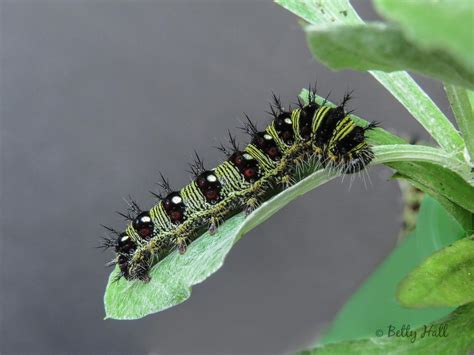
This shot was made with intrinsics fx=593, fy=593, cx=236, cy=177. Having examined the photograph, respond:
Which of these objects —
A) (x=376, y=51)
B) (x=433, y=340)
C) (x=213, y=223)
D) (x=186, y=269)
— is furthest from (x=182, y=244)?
(x=376, y=51)

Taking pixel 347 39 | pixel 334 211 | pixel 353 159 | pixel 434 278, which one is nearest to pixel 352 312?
pixel 334 211

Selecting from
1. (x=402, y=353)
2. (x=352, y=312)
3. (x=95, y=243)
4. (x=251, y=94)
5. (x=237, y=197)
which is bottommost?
(x=402, y=353)

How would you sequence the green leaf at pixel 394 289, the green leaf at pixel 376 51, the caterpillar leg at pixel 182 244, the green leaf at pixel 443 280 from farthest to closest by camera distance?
the green leaf at pixel 394 289
the caterpillar leg at pixel 182 244
the green leaf at pixel 443 280
the green leaf at pixel 376 51

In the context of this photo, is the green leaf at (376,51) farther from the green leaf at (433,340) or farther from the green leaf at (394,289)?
the green leaf at (394,289)

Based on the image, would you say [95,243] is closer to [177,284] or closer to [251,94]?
[251,94]

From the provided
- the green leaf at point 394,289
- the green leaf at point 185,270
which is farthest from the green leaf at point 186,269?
the green leaf at point 394,289

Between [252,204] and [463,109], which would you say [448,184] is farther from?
[252,204]
